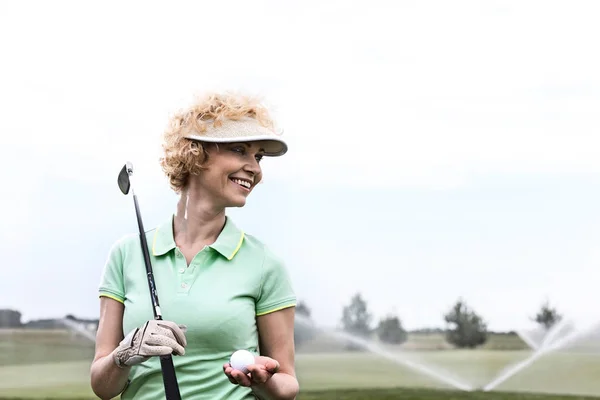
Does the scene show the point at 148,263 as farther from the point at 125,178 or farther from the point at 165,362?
the point at 125,178

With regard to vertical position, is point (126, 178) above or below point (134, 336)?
above

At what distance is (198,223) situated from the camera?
2.89m

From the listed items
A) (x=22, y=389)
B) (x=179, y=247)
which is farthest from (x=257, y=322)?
(x=22, y=389)

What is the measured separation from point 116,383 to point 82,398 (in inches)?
522

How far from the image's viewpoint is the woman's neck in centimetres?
287

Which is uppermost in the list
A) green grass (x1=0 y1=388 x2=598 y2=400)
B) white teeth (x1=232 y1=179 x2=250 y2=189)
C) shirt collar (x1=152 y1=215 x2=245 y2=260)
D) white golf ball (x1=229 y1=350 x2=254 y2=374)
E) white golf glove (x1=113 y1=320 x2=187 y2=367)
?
white teeth (x1=232 y1=179 x2=250 y2=189)

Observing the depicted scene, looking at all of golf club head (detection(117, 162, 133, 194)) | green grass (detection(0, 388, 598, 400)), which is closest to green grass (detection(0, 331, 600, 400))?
green grass (detection(0, 388, 598, 400))

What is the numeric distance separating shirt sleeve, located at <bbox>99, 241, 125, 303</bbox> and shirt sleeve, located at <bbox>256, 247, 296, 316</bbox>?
397 mm

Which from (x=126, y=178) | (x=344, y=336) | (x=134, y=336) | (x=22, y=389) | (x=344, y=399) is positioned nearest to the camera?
(x=134, y=336)

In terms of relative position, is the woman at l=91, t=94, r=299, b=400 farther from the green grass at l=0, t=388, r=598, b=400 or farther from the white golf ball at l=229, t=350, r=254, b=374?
the green grass at l=0, t=388, r=598, b=400

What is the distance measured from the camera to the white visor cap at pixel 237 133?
A: 2787mm

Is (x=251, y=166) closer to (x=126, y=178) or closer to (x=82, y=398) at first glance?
(x=126, y=178)

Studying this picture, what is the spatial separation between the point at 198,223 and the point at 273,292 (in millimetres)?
300

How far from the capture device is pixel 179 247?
2873 mm
